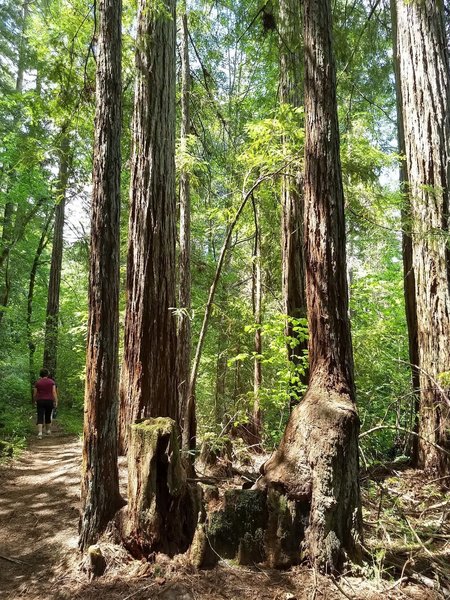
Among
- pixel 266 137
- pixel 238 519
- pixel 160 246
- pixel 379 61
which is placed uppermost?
pixel 379 61

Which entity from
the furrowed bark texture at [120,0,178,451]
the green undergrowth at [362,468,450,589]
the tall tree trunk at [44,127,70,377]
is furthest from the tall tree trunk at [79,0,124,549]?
the tall tree trunk at [44,127,70,377]

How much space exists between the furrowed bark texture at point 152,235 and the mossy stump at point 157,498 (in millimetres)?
1173

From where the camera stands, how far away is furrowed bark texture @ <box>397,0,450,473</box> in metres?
5.20

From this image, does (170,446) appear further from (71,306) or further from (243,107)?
(71,306)

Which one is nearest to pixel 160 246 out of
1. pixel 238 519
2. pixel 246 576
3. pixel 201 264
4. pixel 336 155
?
pixel 336 155

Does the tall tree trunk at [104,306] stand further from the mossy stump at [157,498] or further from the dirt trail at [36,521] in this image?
the dirt trail at [36,521]

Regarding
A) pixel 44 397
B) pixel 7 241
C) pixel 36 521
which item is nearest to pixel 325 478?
pixel 36 521

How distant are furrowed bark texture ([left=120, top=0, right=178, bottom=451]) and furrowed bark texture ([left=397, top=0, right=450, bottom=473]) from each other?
314 centimetres

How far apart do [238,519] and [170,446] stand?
81 cm

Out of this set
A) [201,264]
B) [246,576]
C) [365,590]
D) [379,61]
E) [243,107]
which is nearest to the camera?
[365,590]

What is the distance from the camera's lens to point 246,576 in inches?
126

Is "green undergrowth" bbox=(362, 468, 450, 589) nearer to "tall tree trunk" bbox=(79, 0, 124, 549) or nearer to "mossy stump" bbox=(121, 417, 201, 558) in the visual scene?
"mossy stump" bbox=(121, 417, 201, 558)

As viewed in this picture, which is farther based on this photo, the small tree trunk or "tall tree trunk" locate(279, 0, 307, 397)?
the small tree trunk

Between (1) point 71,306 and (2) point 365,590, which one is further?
(1) point 71,306
